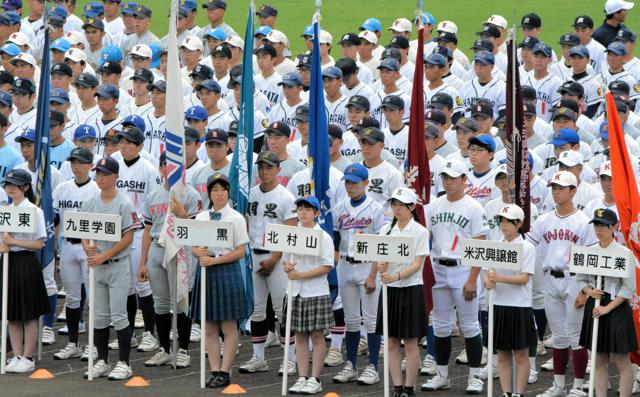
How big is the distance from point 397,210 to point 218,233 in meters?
1.61

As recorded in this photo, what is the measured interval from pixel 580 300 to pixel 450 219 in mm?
1408

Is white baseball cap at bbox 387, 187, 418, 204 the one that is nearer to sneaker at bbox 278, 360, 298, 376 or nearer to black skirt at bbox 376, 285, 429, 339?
black skirt at bbox 376, 285, 429, 339

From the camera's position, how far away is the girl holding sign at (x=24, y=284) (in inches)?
536

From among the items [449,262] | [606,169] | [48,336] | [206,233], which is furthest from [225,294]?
[606,169]

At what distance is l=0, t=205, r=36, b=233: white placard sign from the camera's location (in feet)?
44.2

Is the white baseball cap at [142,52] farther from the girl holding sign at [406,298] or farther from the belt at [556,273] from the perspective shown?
the belt at [556,273]

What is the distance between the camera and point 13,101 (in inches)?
667

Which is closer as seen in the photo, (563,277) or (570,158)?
(563,277)

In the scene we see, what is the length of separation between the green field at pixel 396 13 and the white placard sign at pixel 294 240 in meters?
16.4

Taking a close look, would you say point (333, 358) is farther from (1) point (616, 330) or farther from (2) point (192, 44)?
(2) point (192, 44)

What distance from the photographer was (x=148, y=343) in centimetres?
1461

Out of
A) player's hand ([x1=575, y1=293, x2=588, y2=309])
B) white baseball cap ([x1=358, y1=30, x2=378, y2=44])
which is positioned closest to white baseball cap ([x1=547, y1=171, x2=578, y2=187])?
player's hand ([x1=575, y1=293, x2=588, y2=309])

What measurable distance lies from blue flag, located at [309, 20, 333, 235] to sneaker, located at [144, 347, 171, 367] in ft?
6.68

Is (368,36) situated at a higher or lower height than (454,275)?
higher
